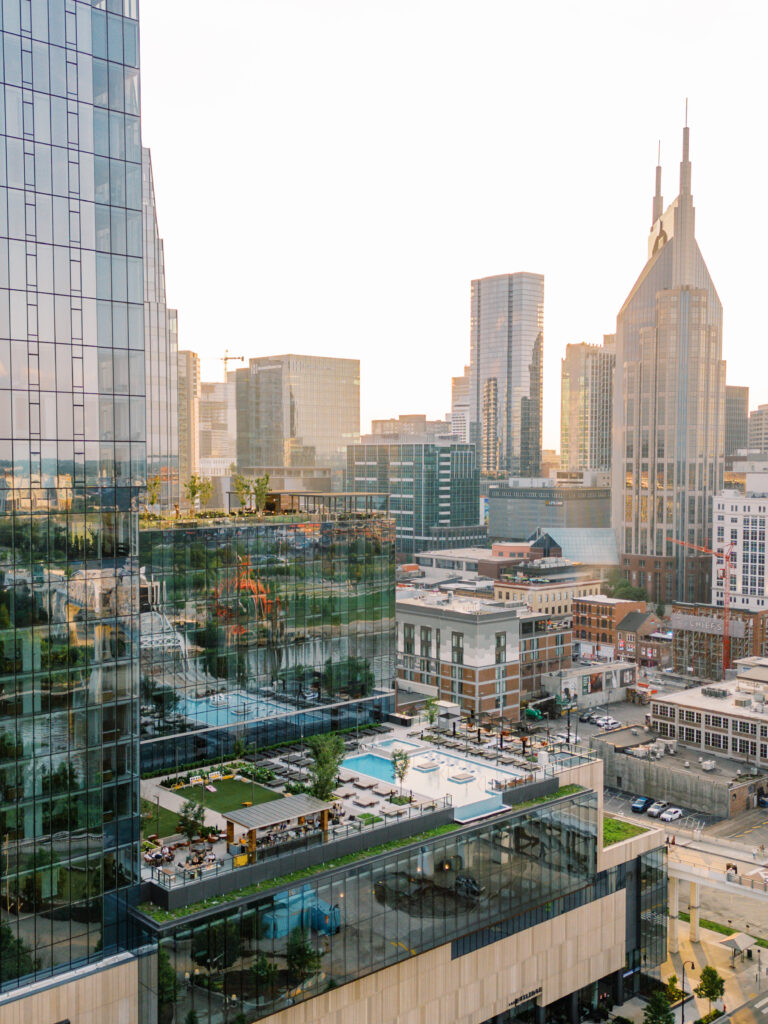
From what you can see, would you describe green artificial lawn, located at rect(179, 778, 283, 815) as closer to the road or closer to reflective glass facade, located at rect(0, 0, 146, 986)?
reflective glass facade, located at rect(0, 0, 146, 986)

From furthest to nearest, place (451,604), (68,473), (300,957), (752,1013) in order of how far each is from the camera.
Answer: (451,604)
(752,1013)
(300,957)
(68,473)

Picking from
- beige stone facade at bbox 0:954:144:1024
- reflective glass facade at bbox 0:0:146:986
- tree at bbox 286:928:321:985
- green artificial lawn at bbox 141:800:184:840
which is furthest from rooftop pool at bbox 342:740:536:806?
beige stone facade at bbox 0:954:144:1024

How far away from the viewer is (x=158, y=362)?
322 feet

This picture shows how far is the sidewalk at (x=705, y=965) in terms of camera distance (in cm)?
Result: 6091

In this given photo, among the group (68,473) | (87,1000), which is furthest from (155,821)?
(68,473)

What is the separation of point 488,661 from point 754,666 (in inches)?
1416

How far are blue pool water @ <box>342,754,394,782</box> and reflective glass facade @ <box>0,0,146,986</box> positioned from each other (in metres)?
18.6

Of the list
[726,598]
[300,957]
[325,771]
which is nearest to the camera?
[300,957]

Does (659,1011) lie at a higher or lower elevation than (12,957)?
lower

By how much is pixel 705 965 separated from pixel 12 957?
4846cm

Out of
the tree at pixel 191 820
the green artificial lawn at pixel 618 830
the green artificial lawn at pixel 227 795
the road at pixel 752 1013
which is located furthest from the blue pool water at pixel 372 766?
the road at pixel 752 1013

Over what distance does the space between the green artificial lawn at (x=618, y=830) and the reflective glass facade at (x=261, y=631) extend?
17.5 meters

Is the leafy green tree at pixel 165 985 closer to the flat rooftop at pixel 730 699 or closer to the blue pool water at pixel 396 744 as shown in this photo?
the blue pool water at pixel 396 744

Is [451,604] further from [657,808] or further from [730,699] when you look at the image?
[730,699]
